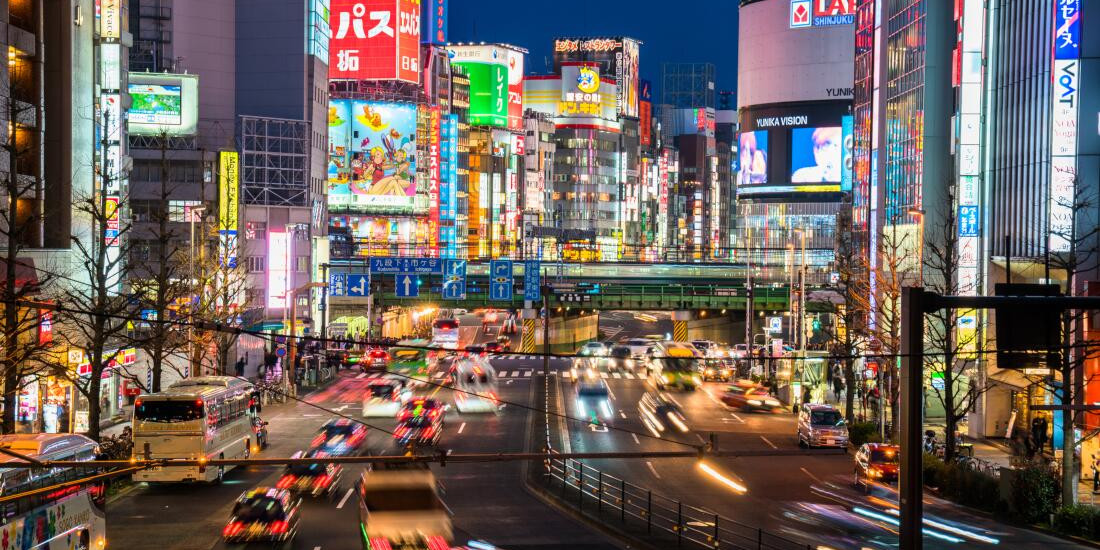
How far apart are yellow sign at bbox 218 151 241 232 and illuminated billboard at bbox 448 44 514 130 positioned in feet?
312

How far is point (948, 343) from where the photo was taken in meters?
33.8

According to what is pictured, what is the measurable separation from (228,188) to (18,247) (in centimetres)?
3498

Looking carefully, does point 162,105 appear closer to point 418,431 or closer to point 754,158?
point 418,431

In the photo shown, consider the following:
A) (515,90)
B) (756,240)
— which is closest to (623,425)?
(756,240)

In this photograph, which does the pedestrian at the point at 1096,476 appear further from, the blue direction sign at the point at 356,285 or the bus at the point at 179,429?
the blue direction sign at the point at 356,285

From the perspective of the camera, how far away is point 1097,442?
34844mm

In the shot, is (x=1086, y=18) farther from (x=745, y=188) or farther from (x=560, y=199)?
(x=560, y=199)

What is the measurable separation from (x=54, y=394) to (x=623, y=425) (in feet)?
68.4

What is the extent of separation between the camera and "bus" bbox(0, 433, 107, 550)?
19.6 metres

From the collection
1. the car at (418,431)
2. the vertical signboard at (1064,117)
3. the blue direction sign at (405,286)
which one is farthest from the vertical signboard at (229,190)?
the vertical signboard at (1064,117)

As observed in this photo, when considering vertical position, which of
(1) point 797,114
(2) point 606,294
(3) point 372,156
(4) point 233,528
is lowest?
(4) point 233,528

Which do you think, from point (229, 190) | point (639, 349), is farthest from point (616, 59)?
point (229, 190)

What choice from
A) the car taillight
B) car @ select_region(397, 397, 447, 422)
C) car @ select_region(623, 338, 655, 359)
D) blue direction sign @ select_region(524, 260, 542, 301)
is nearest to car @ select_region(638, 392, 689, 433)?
car @ select_region(397, 397, 447, 422)

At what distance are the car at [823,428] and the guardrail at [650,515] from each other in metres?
7.59
